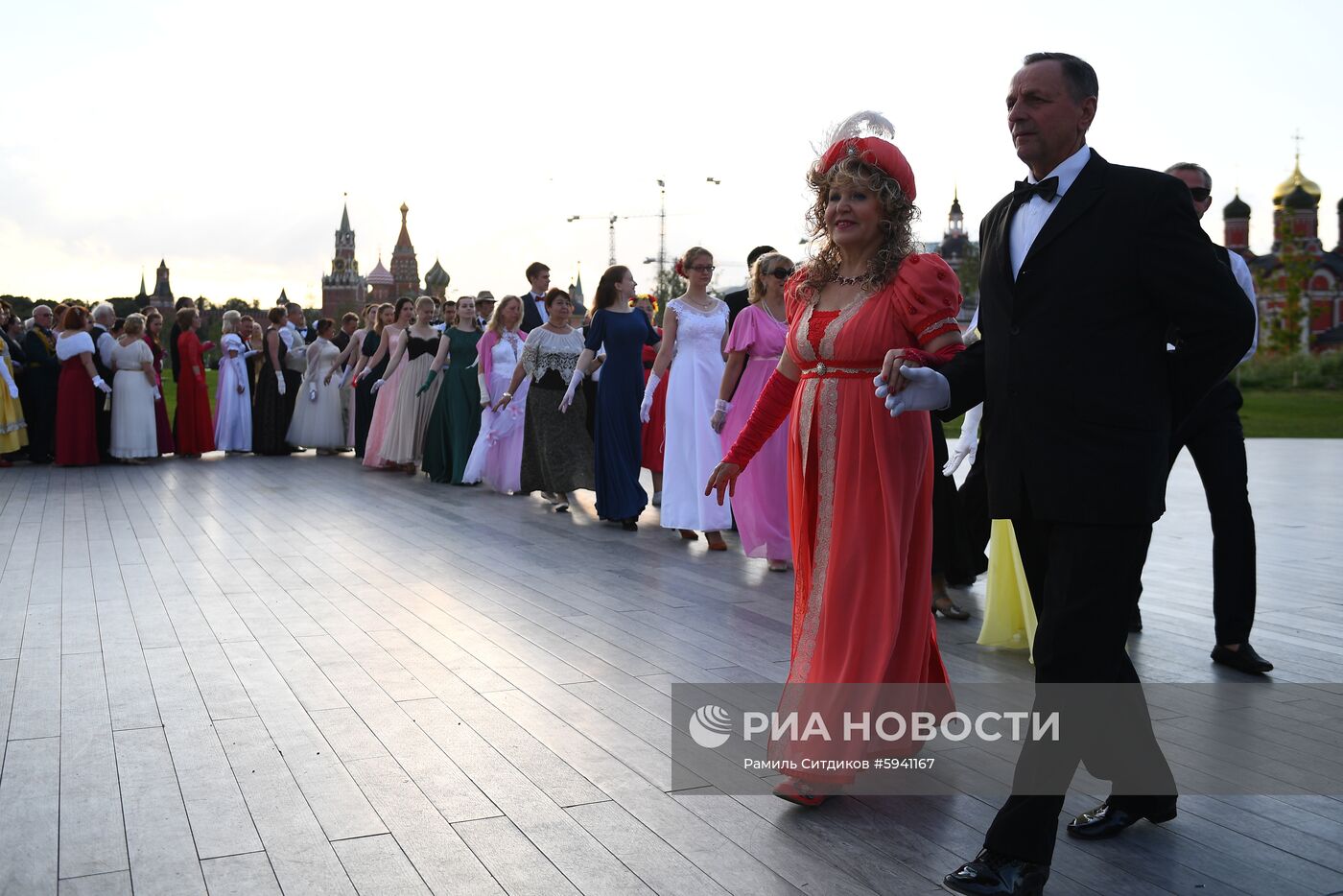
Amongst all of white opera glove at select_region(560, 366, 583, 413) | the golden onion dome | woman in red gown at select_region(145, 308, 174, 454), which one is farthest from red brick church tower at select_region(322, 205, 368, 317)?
white opera glove at select_region(560, 366, 583, 413)

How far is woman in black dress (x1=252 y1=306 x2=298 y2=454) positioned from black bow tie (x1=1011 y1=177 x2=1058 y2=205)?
1580 cm

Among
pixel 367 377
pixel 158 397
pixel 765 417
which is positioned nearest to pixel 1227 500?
pixel 765 417

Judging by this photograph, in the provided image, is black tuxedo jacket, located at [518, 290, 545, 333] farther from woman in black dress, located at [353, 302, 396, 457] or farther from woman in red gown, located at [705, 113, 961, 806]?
woman in red gown, located at [705, 113, 961, 806]

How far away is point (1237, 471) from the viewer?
5.16m

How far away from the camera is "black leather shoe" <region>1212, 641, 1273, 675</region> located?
516cm

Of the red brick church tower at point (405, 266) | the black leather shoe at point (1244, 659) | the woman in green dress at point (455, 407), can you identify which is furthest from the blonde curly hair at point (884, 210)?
the red brick church tower at point (405, 266)

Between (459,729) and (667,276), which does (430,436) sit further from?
(667,276)

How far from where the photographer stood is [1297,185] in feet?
261

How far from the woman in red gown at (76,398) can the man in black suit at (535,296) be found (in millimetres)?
5782

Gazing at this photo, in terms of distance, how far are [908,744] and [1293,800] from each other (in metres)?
1.12

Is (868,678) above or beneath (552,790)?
above

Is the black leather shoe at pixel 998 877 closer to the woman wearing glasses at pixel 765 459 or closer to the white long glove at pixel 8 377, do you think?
the woman wearing glasses at pixel 765 459

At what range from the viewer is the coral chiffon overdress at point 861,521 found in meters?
3.75

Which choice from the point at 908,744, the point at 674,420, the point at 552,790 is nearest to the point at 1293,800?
the point at 908,744
